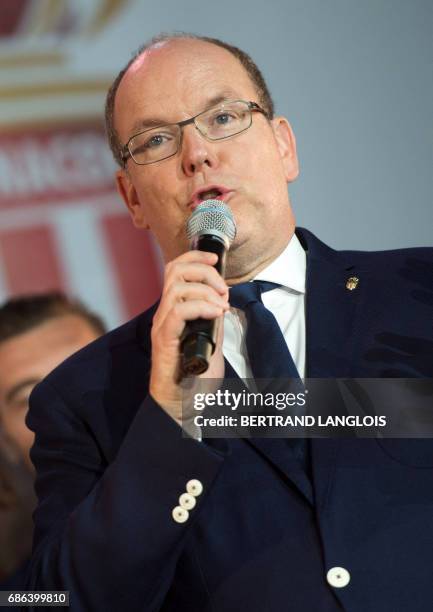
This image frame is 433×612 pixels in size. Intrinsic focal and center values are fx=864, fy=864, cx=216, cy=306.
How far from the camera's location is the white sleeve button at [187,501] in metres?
1.47

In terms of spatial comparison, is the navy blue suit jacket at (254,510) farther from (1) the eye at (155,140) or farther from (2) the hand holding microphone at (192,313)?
(1) the eye at (155,140)

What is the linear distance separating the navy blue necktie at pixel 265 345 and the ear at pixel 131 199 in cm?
41

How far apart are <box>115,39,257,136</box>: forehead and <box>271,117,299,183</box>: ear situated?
13 cm

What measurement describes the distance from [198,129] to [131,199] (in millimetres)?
336

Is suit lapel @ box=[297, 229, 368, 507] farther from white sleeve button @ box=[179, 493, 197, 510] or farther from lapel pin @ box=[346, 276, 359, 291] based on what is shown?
white sleeve button @ box=[179, 493, 197, 510]

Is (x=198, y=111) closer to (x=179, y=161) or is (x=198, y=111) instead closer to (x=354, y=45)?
(x=179, y=161)

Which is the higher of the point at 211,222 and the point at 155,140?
the point at 155,140

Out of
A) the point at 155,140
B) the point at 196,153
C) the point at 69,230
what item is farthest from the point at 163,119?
the point at 69,230

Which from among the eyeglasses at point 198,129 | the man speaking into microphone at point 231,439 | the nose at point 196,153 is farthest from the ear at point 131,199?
the nose at point 196,153

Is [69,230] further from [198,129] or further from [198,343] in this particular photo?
[198,343]

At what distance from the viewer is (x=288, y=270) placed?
1.88 meters

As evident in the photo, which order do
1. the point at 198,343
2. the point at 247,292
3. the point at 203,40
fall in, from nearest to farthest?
the point at 198,343, the point at 247,292, the point at 203,40

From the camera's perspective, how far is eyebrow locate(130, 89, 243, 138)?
1.93m

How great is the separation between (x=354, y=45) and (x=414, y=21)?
0.21 meters
